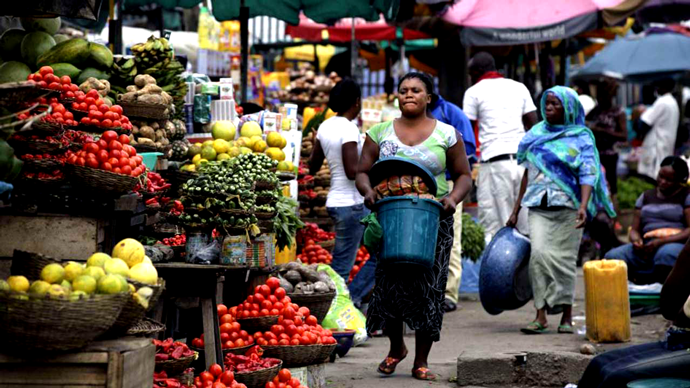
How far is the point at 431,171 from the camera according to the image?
7.53m

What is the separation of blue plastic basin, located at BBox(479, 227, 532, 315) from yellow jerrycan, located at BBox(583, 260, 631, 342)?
2.01 ft

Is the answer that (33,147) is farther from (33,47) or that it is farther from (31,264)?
(33,47)

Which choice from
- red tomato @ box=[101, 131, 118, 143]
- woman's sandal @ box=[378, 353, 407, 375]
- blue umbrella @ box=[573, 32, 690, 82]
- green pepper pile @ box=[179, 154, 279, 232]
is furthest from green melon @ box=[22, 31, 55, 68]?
blue umbrella @ box=[573, 32, 690, 82]

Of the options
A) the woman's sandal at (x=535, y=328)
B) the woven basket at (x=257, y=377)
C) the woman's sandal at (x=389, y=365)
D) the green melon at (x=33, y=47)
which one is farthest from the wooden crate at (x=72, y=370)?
the woman's sandal at (x=535, y=328)

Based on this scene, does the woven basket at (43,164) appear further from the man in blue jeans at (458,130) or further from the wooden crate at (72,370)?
the man in blue jeans at (458,130)

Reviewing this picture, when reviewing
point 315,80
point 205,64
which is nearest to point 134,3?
point 205,64

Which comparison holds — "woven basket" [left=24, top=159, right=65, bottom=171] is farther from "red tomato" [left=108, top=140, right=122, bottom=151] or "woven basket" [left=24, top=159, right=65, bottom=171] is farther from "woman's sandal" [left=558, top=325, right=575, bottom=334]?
"woman's sandal" [left=558, top=325, right=575, bottom=334]

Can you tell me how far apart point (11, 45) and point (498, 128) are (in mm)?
5344

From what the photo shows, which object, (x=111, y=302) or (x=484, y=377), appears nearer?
(x=111, y=302)

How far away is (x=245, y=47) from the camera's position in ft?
40.7

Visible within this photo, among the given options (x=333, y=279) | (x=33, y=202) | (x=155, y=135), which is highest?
(x=155, y=135)

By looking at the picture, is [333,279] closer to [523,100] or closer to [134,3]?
[523,100]

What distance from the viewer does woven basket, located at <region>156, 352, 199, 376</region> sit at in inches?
222

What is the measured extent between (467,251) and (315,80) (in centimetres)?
531
